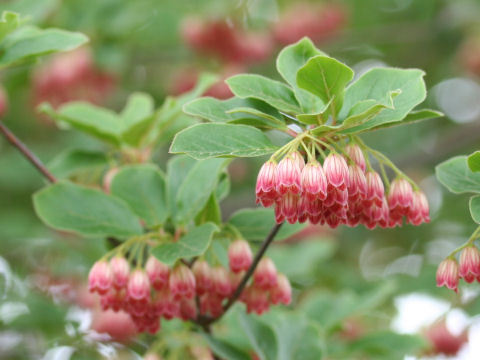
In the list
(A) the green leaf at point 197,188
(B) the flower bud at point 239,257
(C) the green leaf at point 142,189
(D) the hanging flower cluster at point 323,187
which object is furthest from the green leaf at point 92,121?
(D) the hanging flower cluster at point 323,187

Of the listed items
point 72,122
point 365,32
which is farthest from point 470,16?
point 72,122

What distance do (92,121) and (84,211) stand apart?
1.67ft

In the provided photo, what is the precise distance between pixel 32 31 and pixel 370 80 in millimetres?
1068

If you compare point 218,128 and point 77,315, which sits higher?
point 218,128

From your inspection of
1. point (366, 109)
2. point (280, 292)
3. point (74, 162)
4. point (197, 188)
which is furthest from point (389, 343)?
point (366, 109)

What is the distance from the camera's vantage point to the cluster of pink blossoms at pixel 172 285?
1947mm

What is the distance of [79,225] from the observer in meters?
2.12

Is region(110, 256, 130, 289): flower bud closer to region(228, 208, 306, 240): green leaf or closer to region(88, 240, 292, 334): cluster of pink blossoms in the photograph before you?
region(88, 240, 292, 334): cluster of pink blossoms

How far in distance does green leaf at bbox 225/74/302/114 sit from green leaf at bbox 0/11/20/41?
0.70 m

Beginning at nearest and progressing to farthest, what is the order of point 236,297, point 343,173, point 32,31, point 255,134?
point 343,173, point 255,134, point 236,297, point 32,31

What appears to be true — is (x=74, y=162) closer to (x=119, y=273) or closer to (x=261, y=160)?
(x=119, y=273)

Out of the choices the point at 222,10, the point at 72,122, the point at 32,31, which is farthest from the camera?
the point at 222,10

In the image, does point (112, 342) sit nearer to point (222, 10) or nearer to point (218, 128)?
point (218, 128)

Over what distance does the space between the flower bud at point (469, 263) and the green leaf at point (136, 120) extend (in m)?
1.15
